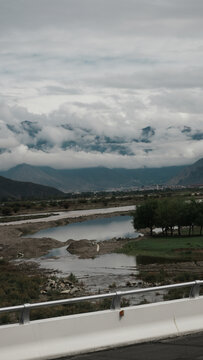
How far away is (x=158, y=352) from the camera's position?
9.48 metres

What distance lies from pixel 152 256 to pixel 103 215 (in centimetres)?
7609

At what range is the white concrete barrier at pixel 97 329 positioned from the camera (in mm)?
9180

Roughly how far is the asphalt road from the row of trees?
6553 centimetres

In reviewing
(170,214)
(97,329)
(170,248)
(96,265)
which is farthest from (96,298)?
(170,214)

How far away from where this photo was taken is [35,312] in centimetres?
942

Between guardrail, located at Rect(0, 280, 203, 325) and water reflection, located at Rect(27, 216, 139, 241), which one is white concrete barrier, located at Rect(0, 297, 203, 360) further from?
water reflection, located at Rect(27, 216, 139, 241)

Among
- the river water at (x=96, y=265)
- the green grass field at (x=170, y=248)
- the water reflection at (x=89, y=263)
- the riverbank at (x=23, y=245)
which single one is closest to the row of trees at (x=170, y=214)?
the river water at (x=96, y=265)

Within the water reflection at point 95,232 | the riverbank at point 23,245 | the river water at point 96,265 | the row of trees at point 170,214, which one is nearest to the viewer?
the river water at point 96,265

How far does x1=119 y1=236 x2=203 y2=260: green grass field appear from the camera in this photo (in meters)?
56.9

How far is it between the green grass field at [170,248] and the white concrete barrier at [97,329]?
44.3m

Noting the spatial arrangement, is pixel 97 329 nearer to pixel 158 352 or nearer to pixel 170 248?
pixel 158 352

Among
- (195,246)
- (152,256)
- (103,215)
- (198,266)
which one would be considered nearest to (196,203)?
(195,246)

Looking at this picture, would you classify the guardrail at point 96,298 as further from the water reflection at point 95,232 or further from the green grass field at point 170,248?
the water reflection at point 95,232

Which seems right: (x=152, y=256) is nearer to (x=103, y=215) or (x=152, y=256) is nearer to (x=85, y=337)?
(x=85, y=337)
